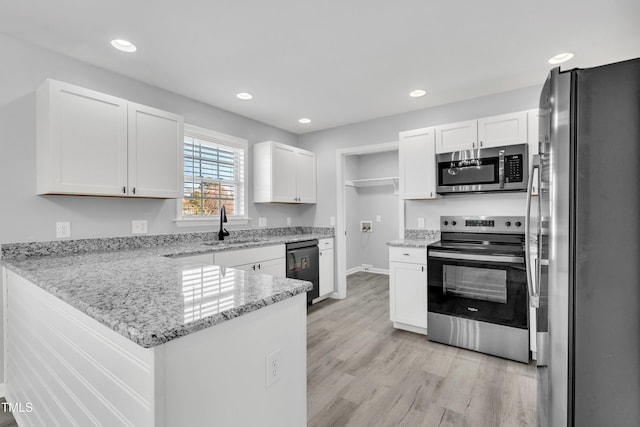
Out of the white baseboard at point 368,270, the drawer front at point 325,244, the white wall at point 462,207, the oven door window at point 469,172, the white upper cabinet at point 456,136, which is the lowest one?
the white baseboard at point 368,270

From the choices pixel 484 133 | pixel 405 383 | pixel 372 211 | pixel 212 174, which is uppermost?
pixel 484 133

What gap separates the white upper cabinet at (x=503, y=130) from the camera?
112 inches

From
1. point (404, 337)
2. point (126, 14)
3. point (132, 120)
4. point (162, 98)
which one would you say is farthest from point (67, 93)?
point (404, 337)

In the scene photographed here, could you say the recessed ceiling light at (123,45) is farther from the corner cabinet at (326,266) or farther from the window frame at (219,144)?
the corner cabinet at (326,266)

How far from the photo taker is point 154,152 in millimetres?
2643

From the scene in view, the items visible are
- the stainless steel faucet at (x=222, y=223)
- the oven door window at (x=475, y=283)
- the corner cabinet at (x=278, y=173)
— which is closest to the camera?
the oven door window at (x=475, y=283)

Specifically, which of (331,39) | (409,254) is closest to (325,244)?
(409,254)

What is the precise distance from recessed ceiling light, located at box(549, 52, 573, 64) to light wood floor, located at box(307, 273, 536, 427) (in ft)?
8.50

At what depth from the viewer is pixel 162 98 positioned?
3.04m

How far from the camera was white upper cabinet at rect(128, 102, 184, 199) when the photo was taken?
2510 mm

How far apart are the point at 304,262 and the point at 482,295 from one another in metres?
2.05

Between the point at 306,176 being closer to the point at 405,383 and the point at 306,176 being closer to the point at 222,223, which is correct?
the point at 222,223

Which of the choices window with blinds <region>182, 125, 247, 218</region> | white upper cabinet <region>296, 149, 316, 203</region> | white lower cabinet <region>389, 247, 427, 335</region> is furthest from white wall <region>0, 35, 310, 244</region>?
white lower cabinet <region>389, 247, 427, 335</region>

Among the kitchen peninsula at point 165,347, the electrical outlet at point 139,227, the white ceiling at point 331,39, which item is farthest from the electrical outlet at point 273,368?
the electrical outlet at point 139,227
